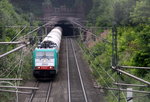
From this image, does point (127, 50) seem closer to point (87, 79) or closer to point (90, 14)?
point (87, 79)

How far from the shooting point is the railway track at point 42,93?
16019 mm

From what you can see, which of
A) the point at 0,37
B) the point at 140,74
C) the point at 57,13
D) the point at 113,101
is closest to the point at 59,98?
the point at 113,101

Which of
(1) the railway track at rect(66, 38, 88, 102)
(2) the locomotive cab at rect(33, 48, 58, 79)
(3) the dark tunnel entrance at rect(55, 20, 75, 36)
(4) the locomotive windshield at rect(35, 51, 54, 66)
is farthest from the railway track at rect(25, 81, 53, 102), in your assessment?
(3) the dark tunnel entrance at rect(55, 20, 75, 36)

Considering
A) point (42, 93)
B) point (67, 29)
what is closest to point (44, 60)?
point (42, 93)

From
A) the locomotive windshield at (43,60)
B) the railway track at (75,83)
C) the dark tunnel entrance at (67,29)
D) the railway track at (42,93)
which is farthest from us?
the dark tunnel entrance at (67,29)

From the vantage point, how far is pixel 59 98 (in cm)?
1638

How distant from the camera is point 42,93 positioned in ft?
56.8

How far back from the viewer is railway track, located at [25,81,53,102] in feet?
52.6

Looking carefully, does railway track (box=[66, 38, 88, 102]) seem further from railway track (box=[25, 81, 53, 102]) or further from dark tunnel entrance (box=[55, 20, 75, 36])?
dark tunnel entrance (box=[55, 20, 75, 36])

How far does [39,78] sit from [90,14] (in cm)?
2444

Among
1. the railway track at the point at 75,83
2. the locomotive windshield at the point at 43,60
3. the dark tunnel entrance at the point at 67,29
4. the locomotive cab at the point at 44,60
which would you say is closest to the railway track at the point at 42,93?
the locomotive cab at the point at 44,60

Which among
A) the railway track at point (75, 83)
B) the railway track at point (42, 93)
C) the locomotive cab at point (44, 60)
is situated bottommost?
the railway track at point (75, 83)

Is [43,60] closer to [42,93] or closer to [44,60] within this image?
[44,60]

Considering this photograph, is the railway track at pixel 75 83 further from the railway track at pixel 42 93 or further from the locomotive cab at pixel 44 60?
the locomotive cab at pixel 44 60
